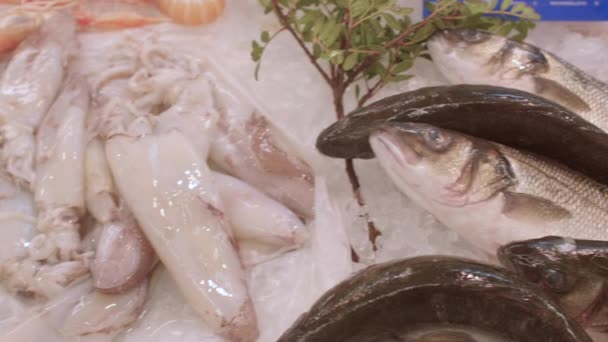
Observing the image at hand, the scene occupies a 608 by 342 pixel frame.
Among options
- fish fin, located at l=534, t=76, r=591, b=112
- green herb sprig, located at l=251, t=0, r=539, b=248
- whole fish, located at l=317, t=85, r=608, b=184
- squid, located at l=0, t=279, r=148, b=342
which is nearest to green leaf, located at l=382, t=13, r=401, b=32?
green herb sprig, located at l=251, t=0, r=539, b=248

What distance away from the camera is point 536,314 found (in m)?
0.86

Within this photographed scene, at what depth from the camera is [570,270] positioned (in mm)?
948

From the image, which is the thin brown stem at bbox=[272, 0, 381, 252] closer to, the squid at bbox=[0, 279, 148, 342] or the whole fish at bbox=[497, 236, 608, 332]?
the whole fish at bbox=[497, 236, 608, 332]

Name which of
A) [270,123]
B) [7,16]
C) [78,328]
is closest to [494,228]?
[270,123]

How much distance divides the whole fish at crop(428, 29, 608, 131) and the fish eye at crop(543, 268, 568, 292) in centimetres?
57

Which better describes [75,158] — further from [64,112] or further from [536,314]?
[536,314]

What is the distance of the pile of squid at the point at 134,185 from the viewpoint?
1063 millimetres

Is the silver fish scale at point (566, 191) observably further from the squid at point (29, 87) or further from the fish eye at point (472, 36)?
the squid at point (29, 87)

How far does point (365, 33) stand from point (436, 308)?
733mm

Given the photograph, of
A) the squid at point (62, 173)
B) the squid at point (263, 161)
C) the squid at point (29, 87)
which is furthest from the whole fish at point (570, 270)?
the squid at point (29, 87)

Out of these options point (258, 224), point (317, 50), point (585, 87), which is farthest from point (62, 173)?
point (585, 87)

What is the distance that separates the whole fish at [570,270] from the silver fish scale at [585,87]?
1.67 feet

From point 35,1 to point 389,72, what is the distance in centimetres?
102

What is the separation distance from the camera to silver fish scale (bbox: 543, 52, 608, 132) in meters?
1.36
